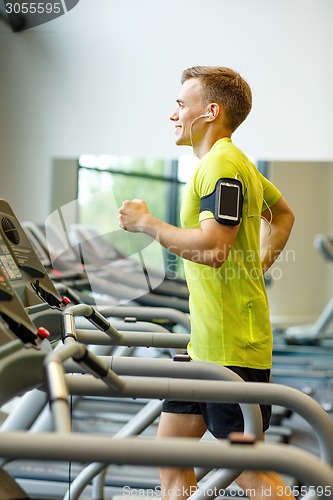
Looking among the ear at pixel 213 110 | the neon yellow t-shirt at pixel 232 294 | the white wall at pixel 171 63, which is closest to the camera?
the neon yellow t-shirt at pixel 232 294

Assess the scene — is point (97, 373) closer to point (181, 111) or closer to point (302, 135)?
point (181, 111)

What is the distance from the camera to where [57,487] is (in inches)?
132

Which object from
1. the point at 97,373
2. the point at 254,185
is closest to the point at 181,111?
the point at 254,185

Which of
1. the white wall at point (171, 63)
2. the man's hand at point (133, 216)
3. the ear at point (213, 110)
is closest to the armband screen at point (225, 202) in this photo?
the man's hand at point (133, 216)

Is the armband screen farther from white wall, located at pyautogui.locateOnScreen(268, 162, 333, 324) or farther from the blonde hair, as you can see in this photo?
white wall, located at pyautogui.locateOnScreen(268, 162, 333, 324)

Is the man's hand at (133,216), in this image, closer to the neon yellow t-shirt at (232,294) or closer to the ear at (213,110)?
the neon yellow t-shirt at (232,294)

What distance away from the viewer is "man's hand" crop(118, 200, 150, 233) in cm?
197

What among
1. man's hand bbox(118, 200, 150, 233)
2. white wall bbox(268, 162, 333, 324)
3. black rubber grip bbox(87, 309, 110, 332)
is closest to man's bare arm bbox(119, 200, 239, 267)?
man's hand bbox(118, 200, 150, 233)

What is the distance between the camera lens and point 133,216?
6.48ft

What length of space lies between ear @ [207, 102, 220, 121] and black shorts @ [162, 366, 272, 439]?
2.05ft

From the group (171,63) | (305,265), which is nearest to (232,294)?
(171,63)

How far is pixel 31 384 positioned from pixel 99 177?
3842 millimetres

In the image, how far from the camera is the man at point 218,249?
6.37ft

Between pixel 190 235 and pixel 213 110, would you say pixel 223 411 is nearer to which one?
pixel 190 235
